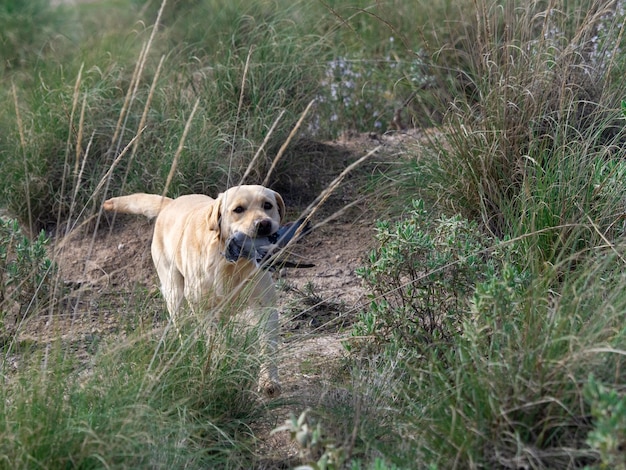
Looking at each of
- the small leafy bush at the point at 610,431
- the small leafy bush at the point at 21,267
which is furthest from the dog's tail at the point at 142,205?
the small leafy bush at the point at 610,431

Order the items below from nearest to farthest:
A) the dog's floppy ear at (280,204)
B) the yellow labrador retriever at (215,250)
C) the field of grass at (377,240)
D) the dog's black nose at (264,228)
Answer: the field of grass at (377,240)
the yellow labrador retriever at (215,250)
the dog's black nose at (264,228)
the dog's floppy ear at (280,204)

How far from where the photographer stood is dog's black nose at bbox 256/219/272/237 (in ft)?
14.9

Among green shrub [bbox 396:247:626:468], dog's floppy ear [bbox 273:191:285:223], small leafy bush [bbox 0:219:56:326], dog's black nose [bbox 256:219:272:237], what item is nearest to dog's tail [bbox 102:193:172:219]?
small leafy bush [bbox 0:219:56:326]

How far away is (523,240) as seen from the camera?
14.1 ft

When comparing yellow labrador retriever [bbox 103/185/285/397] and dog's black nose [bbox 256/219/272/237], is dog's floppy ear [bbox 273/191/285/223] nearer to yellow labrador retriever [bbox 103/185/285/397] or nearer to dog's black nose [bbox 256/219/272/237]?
yellow labrador retriever [bbox 103/185/285/397]

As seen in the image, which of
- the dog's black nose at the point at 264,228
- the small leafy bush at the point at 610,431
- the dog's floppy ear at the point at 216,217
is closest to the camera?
the small leafy bush at the point at 610,431

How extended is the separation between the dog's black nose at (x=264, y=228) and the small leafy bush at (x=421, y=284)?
0.55m

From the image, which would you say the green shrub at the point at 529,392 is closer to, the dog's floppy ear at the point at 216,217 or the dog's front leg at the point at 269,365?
the dog's front leg at the point at 269,365

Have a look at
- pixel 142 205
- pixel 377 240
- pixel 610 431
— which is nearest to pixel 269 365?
pixel 377 240

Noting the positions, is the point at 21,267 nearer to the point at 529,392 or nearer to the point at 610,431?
the point at 529,392

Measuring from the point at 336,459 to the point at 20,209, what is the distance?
13.3ft

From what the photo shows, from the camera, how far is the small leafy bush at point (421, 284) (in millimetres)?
4113

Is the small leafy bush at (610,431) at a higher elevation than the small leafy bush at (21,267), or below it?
higher

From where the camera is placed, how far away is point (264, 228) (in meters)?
4.57
